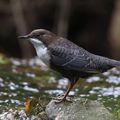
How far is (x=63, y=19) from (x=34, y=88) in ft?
19.7

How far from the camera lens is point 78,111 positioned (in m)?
5.39

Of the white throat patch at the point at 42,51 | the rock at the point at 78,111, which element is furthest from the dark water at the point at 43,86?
the white throat patch at the point at 42,51

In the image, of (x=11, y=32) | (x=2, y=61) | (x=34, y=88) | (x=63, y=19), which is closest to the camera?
(x=34, y=88)

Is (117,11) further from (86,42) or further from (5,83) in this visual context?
(5,83)

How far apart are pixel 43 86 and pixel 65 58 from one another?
8.37ft

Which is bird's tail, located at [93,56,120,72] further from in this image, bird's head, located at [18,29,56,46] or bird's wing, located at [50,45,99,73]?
bird's head, located at [18,29,56,46]

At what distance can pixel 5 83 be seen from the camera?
7.88 meters

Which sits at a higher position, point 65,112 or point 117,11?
point 65,112

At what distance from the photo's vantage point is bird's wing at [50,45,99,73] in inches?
217

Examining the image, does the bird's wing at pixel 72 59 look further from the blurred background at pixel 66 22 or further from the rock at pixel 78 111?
the blurred background at pixel 66 22

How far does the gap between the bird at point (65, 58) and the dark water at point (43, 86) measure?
710 millimetres

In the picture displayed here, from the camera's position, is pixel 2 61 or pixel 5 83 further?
pixel 2 61

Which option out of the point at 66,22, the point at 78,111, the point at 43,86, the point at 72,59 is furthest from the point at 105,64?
the point at 66,22

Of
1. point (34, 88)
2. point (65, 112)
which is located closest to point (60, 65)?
point (65, 112)
